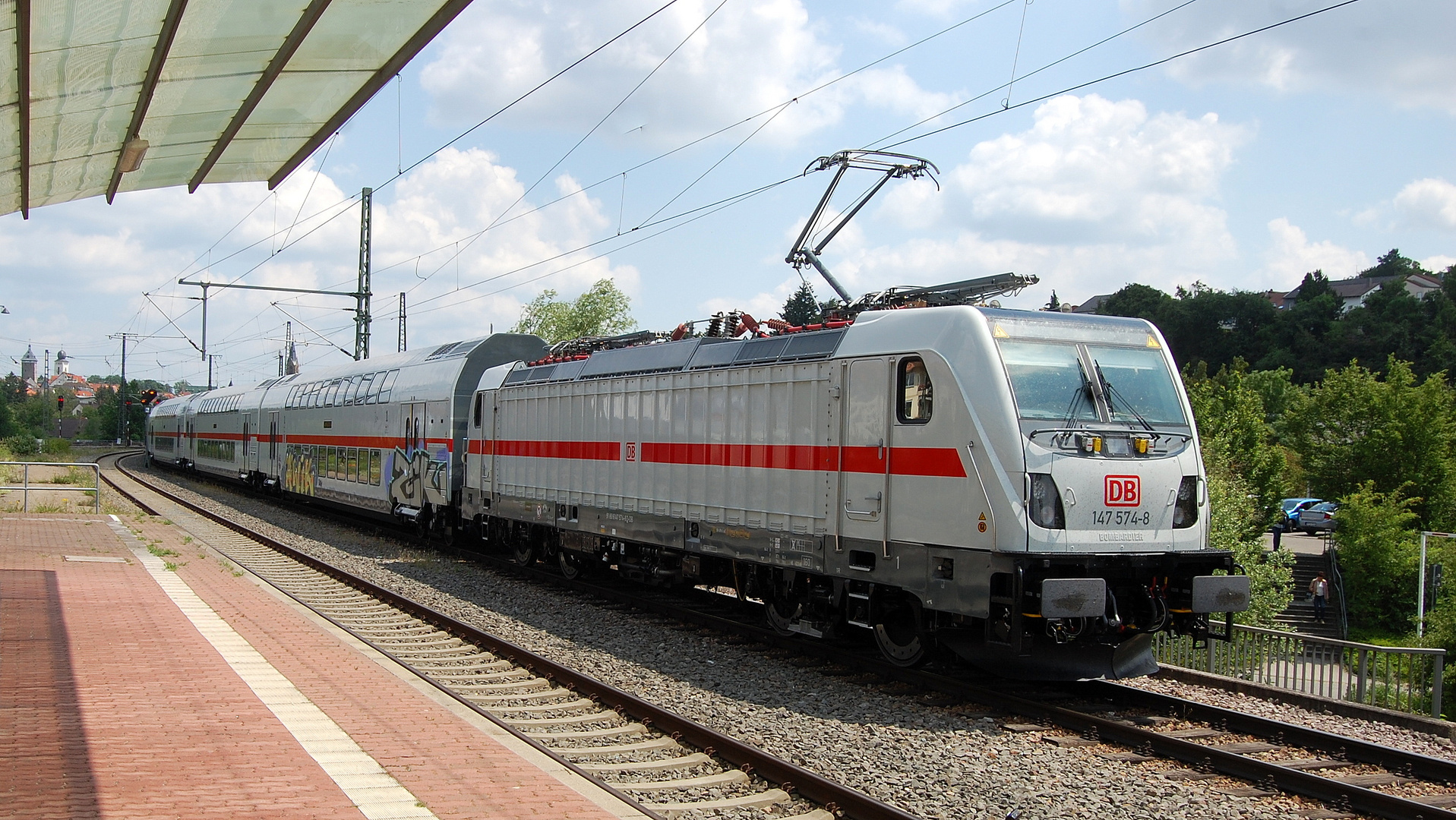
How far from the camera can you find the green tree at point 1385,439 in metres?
58.5

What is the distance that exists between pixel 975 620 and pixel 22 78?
9.15 meters

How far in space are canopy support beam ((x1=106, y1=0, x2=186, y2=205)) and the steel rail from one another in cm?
596

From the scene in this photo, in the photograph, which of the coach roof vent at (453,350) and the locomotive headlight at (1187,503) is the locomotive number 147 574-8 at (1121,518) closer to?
the locomotive headlight at (1187,503)

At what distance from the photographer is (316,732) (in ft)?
25.0

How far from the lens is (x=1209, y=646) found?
1202 cm

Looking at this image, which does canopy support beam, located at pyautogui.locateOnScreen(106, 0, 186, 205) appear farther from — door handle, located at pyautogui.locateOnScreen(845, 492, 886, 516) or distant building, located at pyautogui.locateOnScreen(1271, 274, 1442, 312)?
distant building, located at pyautogui.locateOnScreen(1271, 274, 1442, 312)

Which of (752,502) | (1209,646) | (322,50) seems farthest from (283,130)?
(1209,646)

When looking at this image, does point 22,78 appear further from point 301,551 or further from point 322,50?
point 301,551

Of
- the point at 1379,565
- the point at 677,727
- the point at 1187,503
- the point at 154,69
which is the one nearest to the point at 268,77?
the point at 154,69

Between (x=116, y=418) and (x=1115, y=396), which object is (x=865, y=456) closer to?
(x=1115, y=396)

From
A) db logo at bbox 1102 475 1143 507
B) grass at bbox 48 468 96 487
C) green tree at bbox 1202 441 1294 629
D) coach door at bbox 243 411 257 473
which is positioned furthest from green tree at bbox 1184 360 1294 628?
grass at bbox 48 468 96 487

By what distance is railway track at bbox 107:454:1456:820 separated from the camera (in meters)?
6.88

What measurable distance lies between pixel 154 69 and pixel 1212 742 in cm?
1012

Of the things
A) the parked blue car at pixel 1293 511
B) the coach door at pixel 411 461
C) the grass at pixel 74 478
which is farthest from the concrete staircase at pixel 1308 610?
the grass at pixel 74 478
